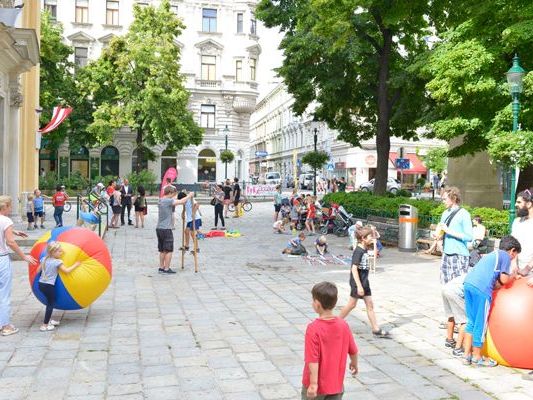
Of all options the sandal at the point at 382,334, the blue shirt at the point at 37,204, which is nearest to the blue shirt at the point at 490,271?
the sandal at the point at 382,334

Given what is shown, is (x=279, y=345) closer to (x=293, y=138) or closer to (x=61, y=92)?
(x=61, y=92)

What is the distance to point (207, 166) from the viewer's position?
54344 millimetres

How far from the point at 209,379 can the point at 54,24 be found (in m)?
48.4

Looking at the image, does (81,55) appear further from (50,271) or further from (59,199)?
(50,271)

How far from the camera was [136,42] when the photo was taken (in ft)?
144

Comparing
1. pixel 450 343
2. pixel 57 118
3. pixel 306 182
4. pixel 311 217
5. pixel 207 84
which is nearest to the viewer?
pixel 450 343

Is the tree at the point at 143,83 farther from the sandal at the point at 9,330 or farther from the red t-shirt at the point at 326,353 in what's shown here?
the red t-shirt at the point at 326,353

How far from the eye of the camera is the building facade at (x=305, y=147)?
59688 mm

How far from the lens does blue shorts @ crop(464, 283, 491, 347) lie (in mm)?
6570

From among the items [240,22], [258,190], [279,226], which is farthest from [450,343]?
[240,22]

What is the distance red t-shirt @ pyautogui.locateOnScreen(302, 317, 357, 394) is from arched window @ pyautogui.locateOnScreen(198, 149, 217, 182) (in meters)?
50.4

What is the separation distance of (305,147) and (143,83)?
128 feet

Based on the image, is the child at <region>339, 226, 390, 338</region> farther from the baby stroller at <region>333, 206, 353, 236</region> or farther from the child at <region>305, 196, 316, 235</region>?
the child at <region>305, 196, 316, 235</region>

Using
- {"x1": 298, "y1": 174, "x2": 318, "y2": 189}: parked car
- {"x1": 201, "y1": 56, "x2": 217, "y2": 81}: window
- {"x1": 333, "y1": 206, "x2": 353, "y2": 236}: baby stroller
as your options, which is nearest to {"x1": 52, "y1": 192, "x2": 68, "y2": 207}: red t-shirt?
{"x1": 333, "y1": 206, "x2": 353, "y2": 236}: baby stroller
